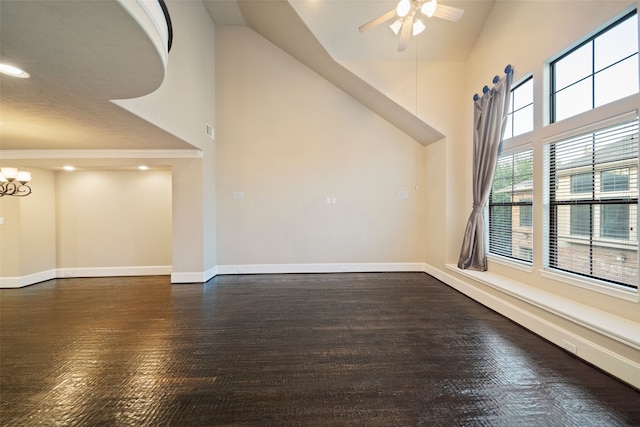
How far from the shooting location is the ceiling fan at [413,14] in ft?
8.99

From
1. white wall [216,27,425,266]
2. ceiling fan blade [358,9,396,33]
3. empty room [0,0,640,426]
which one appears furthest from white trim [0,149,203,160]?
ceiling fan blade [358,9,396,33]

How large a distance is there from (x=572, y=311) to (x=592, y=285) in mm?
379

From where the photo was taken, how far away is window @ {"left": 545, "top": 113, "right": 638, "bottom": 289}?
2.38 meters

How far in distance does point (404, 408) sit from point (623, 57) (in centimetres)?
376

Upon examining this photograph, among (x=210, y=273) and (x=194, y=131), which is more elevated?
(x=194, y=131)

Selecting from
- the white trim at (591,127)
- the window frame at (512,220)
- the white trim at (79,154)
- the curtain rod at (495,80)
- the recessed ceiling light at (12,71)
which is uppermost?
the curtain rod at (495,80)

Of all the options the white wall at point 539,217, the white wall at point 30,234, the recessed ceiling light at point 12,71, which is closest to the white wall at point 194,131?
the recessed ceiling light at point 12,71

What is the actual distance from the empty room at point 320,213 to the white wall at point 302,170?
0.05 meters

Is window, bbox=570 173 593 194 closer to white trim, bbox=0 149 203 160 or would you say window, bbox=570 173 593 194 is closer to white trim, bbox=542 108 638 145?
white trim, bbox=542 108 638 145

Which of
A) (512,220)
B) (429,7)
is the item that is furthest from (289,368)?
(429,7)

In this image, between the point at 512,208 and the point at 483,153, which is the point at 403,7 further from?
the point at 512,208

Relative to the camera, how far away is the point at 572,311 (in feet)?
8.43

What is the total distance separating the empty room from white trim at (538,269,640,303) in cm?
2

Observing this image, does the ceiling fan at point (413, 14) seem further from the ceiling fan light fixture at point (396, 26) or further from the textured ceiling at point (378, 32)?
the textured ceiling at point (378, 32)
